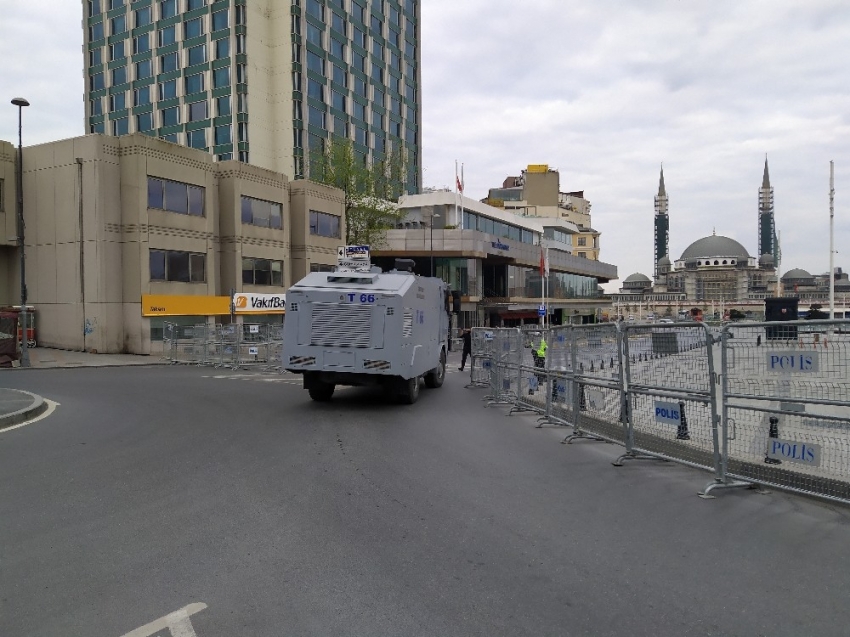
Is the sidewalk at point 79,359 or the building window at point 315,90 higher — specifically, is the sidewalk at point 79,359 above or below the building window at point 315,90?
below

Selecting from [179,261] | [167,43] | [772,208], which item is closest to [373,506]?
[179,261]

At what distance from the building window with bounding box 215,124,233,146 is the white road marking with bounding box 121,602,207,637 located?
58.3m

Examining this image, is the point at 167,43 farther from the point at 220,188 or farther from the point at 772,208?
the point at 772,208

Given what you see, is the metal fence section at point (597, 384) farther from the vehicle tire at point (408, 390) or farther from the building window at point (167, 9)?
the building window at point (167, 9)

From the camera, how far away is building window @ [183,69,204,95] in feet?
191

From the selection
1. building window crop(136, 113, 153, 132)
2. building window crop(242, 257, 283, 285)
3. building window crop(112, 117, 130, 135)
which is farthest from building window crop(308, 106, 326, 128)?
building window crop(242, 257, 283, 285)

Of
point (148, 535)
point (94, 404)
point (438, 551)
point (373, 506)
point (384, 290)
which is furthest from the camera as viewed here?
point (94, 404)

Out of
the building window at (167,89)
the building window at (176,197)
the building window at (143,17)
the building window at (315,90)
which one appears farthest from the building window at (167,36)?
the building window at (176,197)

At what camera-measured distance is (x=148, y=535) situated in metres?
5.36

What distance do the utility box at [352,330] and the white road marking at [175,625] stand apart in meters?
8.86

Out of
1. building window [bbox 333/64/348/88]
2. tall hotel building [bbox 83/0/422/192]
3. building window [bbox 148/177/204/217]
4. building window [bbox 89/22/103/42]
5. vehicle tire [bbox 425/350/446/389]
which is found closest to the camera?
vehicle tire [bbox 425/350/446/389]

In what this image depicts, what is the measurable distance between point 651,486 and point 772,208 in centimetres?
21340

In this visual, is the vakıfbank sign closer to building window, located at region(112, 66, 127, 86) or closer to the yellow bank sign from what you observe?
the yellow bank sign

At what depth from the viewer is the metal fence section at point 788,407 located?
5.94 metres
